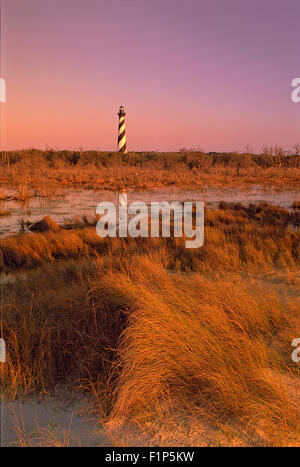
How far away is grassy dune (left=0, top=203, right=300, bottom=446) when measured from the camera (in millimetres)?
2508

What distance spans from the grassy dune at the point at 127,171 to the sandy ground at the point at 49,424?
13085 mm

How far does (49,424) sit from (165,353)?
0.94 meters

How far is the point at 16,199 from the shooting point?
1493 centimetres

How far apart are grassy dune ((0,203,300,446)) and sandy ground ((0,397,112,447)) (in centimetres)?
10

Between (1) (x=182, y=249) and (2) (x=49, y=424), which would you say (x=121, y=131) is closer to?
(1) (x=182, y=249)

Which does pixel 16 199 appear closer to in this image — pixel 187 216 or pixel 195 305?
pixel 187 216

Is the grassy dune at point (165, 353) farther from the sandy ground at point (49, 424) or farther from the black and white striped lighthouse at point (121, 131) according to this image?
the black and white striped lighthouse at point (121, 131)

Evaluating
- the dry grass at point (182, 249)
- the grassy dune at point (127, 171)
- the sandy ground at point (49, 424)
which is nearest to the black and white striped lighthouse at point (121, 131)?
the grassy dune at point (127, 171)

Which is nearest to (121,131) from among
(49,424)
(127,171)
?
(127,171)

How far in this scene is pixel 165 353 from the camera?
2943 mm

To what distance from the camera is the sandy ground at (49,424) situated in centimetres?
237
